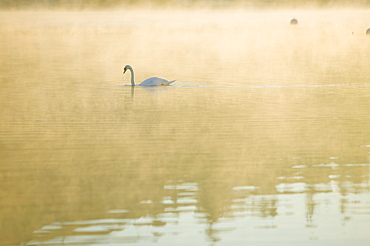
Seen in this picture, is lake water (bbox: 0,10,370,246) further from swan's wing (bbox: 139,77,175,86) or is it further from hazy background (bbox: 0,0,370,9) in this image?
hazy background (bbox: 0,0,370,9)

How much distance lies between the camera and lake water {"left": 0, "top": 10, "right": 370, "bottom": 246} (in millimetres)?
7543

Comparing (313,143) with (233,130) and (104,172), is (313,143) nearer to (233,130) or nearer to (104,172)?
(233,130)

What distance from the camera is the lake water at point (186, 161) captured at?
7.54 meters

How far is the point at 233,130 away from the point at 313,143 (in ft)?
5.53

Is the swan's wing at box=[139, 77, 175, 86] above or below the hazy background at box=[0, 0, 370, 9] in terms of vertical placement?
below

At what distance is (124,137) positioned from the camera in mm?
12375

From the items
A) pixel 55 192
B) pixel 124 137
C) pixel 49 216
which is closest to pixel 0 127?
pixel 124 137

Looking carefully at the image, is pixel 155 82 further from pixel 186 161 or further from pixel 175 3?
pixel 175 3

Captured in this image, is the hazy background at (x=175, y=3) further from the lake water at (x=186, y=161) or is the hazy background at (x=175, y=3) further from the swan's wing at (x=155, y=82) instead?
the lake water at (x=186, y=161)

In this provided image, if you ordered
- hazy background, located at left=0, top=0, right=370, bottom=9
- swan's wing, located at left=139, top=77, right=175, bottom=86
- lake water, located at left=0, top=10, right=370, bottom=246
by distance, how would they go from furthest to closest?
hazy background, located at left=0, top=0, right=370, bottom=9
swan's wing, located at left=139, top=77, right=175, bottom=86
lake water, located at left=0, top=10, right=370, bottom=246

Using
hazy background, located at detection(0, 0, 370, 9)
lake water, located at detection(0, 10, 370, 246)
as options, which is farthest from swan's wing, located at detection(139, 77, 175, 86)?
hazy background, located at detection(0, 0, 370, 9)

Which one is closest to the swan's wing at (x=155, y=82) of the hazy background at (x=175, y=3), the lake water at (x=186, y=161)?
the lake water at (x=186, y=161)

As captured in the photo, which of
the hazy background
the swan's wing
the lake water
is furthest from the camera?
the hazy background

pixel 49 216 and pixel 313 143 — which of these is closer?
pixel 49 216
